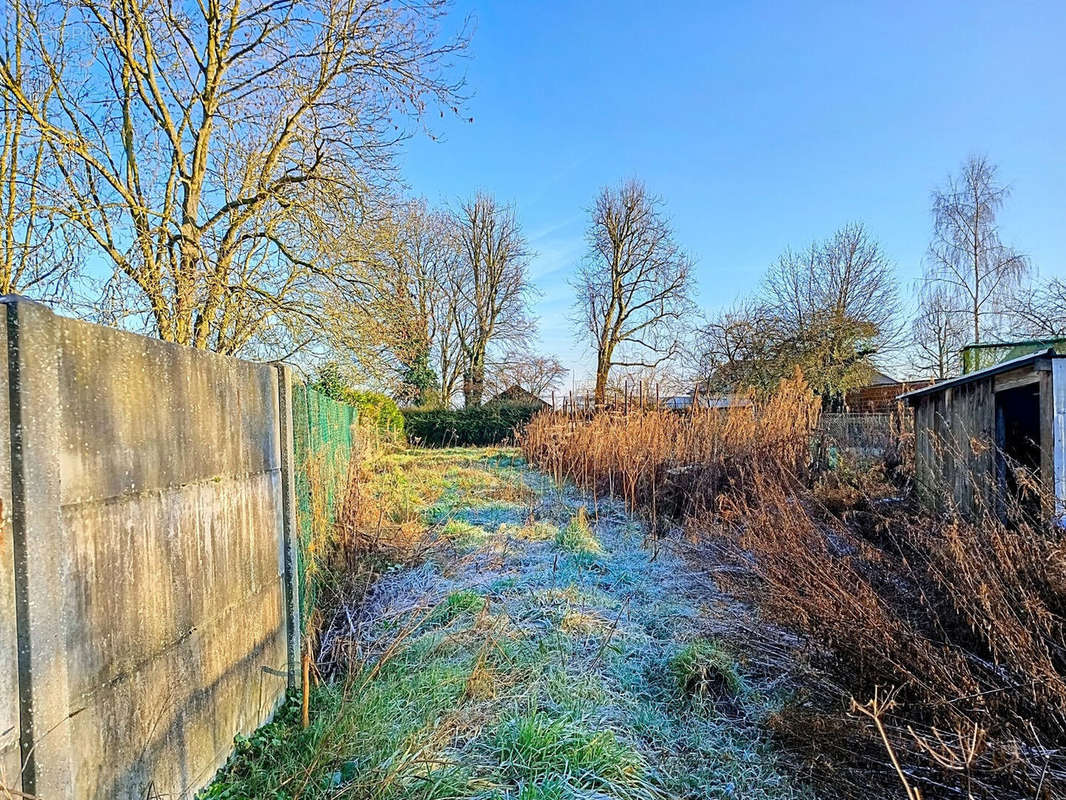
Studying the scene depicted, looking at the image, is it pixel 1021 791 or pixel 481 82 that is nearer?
pixel 1021 791

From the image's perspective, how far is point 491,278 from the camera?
26.2 metres

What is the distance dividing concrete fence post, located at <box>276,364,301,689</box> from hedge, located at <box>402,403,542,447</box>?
18.5 meters

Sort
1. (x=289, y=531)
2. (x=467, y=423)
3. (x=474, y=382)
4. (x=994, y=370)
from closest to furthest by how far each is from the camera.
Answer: (x=289, y=531) < (x=994, y=370) < (x=467, y=423) < (x=474, y=382)

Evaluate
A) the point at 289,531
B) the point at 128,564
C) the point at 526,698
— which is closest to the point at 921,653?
the point at 526,698

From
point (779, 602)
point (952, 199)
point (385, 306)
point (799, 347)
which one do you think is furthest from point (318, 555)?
point (952, 199)

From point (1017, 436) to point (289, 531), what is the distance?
251 inches

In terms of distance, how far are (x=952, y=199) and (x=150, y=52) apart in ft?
87.1

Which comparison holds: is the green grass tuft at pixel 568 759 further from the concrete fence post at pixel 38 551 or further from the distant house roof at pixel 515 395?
the distant house roof at pixel 515 395

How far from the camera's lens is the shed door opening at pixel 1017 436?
4.41 m

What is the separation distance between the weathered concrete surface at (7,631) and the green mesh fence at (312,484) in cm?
194

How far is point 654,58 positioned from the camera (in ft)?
26.0

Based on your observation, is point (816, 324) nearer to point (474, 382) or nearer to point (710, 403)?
point (710, 403)

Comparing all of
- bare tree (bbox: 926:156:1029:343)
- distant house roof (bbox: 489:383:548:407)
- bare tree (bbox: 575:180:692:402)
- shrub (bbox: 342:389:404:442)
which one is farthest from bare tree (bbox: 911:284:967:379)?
shrub (bbox: 342:389:404:442)

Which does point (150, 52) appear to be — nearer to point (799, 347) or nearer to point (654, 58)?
point (654, 58)
